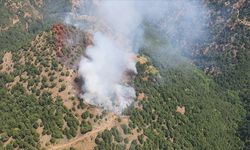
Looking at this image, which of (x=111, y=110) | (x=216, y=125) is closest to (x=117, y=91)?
(x=111, y=110)

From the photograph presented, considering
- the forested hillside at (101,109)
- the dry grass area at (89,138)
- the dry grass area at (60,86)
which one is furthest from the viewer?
the forested hillside at (101,109)

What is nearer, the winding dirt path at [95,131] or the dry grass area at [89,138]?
the winding dirt path at [95,131]

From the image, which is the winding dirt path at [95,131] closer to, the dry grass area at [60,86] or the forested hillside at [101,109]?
the dry grass area at [60,86]

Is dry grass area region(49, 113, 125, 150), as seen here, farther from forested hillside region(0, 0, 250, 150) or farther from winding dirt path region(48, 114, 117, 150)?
forested hillside region(0, 0, 250, 150)

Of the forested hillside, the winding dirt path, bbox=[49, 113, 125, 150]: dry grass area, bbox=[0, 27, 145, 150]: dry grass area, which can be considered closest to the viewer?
the winding dirt path

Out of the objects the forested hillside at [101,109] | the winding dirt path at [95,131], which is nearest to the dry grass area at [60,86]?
the winding dirt path at [95,131]

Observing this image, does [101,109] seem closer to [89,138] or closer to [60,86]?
[89,138]

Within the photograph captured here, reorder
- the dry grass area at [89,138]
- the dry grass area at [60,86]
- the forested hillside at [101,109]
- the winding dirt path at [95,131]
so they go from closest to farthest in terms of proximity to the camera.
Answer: the winding dirt path at [95,131] < the dry grass area at [89,138] < the dry grass area at [60,86] < the forested hillside at [101,109]

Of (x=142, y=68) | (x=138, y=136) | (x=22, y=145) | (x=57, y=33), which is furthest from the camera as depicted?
(x=142, y=68)

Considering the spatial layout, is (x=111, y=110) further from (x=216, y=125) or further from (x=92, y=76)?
(x=216, y=125)

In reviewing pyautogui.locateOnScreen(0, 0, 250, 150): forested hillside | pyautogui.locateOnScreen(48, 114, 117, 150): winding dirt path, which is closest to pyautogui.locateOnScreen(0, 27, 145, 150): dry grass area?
pyautogui.locateOnScreen(48, 114, 117, 150): winding dirt path

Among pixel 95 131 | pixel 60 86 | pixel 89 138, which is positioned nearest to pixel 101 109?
pixel 95 131
